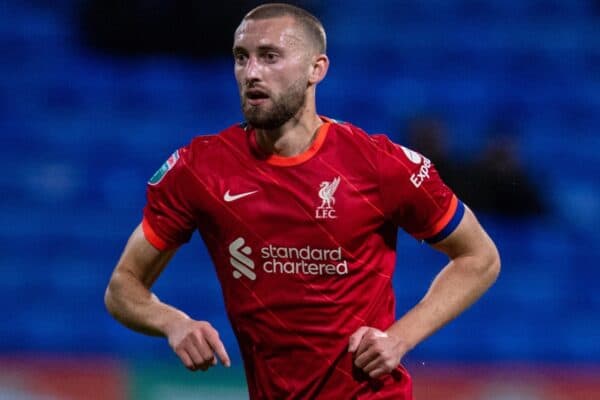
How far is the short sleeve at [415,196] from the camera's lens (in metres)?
3.96

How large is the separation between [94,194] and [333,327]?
16.1 feet

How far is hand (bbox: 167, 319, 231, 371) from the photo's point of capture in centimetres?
364

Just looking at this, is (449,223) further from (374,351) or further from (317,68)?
(317,68)

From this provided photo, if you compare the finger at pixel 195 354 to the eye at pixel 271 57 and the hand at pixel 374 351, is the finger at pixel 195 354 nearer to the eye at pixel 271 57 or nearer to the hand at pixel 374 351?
the hand at pixel 374 351

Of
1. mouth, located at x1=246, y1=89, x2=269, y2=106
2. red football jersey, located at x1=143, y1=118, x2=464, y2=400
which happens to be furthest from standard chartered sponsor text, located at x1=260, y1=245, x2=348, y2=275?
mouth, located at x1=246, y1=89, x2=269, y2=106

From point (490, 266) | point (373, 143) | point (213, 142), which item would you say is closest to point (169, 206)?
point (213, 142)

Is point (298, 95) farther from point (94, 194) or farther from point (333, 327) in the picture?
point (94, 194)

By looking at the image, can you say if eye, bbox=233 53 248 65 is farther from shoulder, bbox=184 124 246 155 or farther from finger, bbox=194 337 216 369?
finger, bbox=194 337 216 369

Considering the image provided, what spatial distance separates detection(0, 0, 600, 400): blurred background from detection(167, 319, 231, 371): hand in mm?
3276

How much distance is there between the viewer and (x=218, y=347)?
3.62 meters

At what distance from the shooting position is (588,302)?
8.27m

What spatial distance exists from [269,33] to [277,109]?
248 mm

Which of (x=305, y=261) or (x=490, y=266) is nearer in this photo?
(x=305, y=261)

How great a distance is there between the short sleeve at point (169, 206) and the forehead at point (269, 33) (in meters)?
0.42
